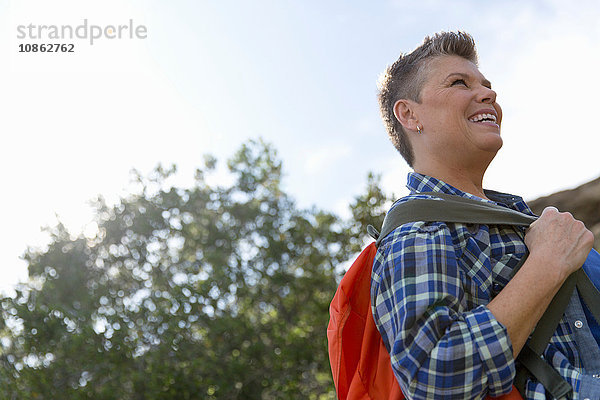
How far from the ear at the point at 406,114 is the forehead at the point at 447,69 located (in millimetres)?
109

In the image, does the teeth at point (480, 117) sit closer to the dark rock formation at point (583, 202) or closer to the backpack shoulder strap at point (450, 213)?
the backpack shoulder strap at point (450, 213)

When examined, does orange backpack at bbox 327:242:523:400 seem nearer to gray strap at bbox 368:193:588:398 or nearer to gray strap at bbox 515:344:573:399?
gray strap at bbox 368:193:588:398

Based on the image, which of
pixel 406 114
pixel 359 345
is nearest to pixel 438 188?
pixel 406 114

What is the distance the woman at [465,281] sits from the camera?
58.2 inches

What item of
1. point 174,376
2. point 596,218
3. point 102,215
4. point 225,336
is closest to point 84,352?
point 174,376

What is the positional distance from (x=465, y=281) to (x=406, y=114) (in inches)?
32.7

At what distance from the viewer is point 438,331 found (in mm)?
1499

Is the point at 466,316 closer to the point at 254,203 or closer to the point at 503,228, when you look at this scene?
the point at 503,228

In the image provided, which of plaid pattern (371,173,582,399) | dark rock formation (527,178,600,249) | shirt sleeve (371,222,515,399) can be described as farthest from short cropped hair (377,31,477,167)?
dark rock formation (527,178,600,249)

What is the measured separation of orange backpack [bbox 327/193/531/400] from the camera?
1700mm

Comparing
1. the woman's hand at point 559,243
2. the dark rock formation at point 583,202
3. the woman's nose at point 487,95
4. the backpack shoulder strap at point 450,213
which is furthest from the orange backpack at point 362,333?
the dark rock formation at point 583,202

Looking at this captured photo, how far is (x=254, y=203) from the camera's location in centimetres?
1235

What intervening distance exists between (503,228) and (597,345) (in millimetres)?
440

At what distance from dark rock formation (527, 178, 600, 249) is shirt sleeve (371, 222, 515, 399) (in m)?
7.74
